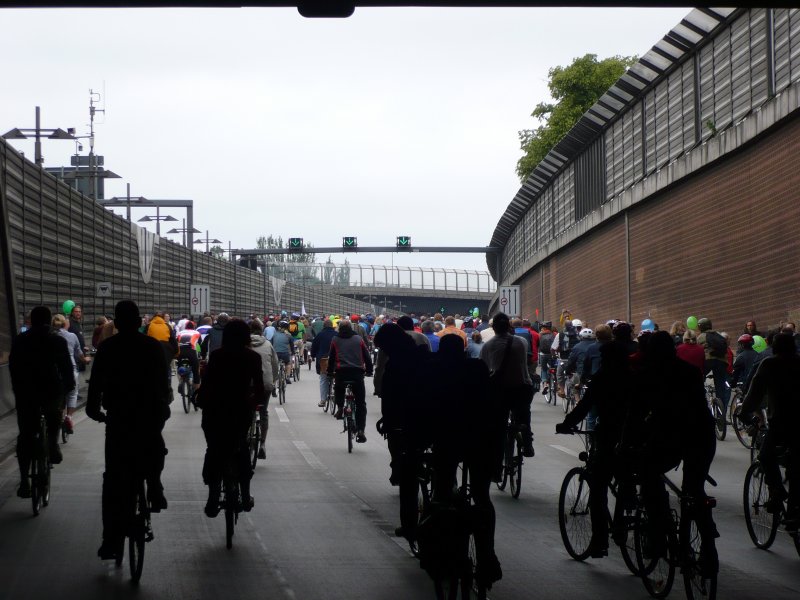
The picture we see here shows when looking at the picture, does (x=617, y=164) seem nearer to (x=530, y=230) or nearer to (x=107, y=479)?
(x=530, y=230)

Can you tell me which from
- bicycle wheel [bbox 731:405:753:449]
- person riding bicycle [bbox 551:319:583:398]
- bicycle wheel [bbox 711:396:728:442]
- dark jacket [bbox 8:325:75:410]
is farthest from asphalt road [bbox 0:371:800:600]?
person riding bicycle [bbox 551:319:583:398]

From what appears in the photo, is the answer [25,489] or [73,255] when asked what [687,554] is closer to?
[25,489]

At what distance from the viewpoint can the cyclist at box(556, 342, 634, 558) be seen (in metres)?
9.16

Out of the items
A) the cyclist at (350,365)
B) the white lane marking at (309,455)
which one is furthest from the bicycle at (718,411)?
the white lane marking at (309,455)

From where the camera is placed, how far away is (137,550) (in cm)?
892

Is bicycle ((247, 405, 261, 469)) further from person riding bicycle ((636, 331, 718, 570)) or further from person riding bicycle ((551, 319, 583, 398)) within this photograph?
person riding bicycle ((551, 319, 583, 398))

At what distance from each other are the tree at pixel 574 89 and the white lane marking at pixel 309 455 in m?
56.9

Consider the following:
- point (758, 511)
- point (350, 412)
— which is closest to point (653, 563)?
point (758, 511)

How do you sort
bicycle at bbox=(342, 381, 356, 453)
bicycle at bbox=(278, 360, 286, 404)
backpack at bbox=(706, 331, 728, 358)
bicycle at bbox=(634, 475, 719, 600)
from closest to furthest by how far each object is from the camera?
bicycle at bbox=(634, 475, 719, 600)
bicycle at bbox=(342, 381, 356, 453)
backpack at bbox=(706, 331, 728, 358)
bicycle at bbox=(278, 360, 286, 404)

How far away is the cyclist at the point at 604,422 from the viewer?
916 cm

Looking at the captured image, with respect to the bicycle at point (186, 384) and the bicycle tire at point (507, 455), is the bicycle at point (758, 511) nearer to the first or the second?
the bicycle tire at point (507, 455)

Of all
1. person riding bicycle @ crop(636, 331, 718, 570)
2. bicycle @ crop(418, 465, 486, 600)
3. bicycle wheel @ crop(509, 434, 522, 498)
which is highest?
person riding bicycle @ crop(636, 331, 718, 570)

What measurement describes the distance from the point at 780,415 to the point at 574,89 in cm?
6829

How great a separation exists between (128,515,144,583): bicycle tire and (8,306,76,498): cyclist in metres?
3.14
